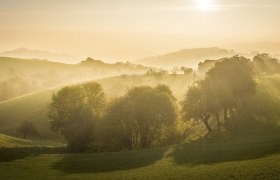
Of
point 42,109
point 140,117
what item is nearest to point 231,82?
point 140,117

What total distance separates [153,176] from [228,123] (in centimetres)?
5365

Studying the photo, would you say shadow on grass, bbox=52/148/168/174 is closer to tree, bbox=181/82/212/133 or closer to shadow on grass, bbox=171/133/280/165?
shadow on grass, bbox=171/133/280/165

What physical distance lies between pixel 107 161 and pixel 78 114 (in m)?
36.1

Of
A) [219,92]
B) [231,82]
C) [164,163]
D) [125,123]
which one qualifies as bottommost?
[164,163]

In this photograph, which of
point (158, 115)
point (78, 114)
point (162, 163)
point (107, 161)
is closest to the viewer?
point (162, 163)

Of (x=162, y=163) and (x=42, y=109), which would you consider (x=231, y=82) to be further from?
(x=42, y=109)

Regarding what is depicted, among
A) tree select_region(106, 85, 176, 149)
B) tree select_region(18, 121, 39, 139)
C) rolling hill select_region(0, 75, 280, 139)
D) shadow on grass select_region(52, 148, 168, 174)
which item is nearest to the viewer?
shadow on grass select_region(52, 148, 168, 174)

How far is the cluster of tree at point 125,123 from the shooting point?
101 m

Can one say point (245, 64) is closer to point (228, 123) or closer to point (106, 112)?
point (228, 123)

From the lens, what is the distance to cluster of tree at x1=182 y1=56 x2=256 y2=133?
10325cm

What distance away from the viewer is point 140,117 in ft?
331

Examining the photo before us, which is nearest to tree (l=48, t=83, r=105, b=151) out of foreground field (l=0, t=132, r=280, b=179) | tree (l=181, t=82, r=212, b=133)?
foreground field (l=0, t=132, r=280, b=179)

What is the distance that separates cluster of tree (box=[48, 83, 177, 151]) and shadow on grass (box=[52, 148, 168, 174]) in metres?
20.5

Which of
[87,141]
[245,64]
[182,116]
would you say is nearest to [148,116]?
[182,116]
